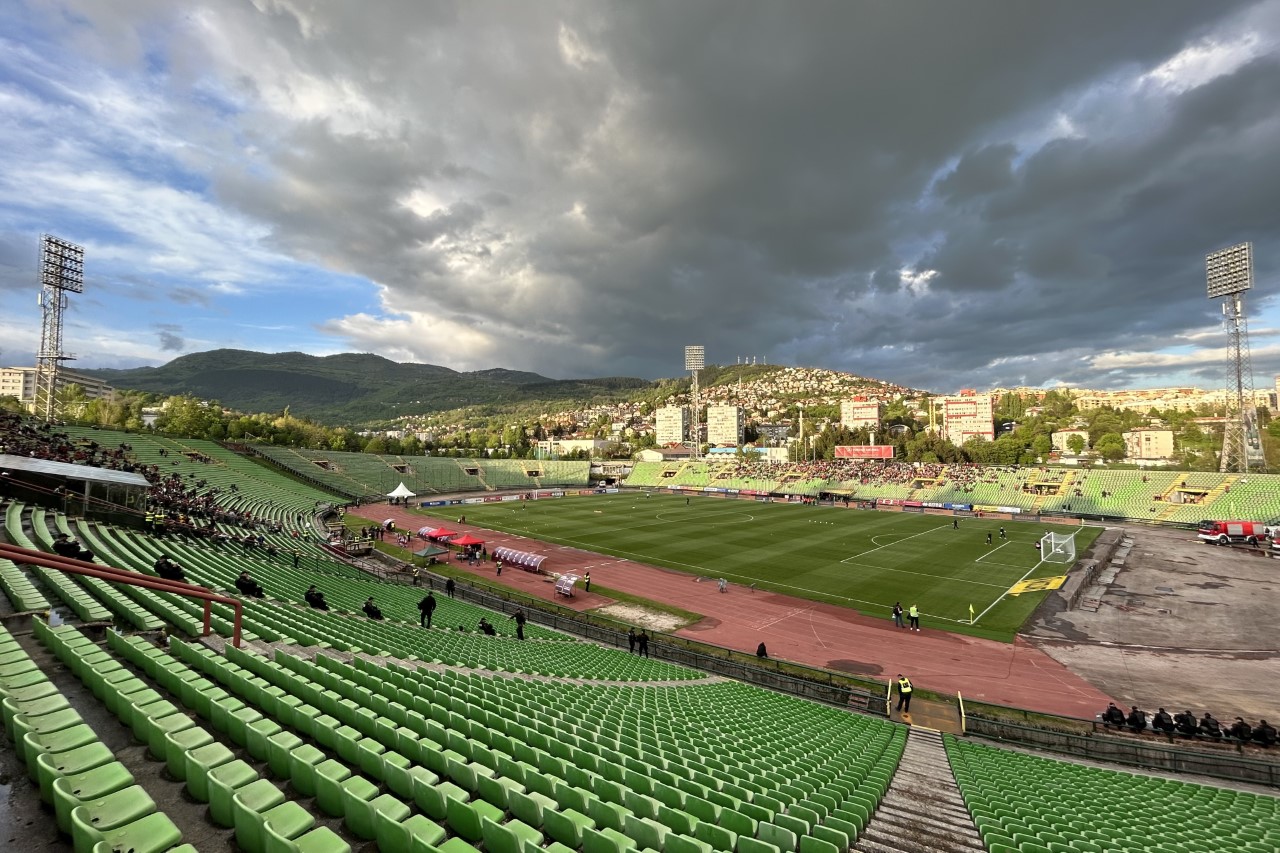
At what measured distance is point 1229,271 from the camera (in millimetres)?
63625

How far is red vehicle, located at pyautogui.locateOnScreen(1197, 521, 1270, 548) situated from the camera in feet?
162

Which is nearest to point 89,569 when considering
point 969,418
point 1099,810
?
point 1099,810

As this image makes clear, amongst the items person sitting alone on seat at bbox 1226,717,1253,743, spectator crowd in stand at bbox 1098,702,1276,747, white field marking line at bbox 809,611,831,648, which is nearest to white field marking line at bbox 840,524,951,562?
white field marking line at bbox 809,611,831,648

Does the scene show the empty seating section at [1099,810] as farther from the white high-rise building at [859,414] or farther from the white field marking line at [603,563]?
the white high-rise building at [859,414]

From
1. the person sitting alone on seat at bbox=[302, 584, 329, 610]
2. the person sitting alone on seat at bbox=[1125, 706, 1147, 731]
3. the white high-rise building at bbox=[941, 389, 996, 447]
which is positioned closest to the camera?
the person sitting alone on seat at bbox=[1125, 706, 1147, 731]

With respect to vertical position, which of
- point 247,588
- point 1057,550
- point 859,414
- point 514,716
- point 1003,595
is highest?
point 859,414

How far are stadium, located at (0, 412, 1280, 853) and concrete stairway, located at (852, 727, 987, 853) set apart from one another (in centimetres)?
7

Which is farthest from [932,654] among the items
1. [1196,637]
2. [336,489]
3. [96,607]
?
[336,489]

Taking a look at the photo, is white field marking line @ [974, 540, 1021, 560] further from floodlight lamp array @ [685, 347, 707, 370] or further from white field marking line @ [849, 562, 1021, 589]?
floodlight lamp array @ [685, 347, 707, 370]

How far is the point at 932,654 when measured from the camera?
2591 cm

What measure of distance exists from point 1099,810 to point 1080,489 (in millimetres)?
75139

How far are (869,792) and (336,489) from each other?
270 ft

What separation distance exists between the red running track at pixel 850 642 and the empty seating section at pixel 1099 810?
793cm

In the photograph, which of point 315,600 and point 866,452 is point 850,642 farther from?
point 866,452
